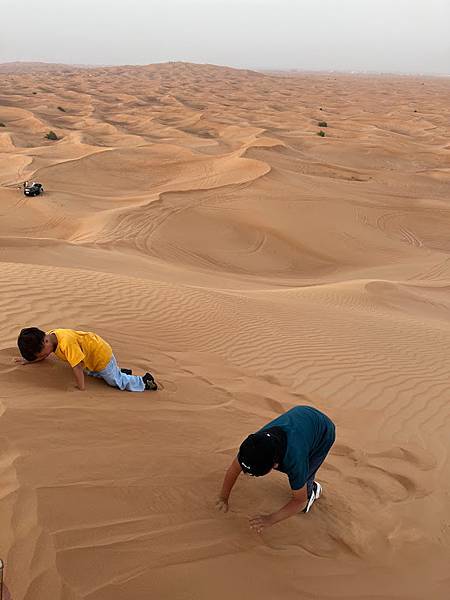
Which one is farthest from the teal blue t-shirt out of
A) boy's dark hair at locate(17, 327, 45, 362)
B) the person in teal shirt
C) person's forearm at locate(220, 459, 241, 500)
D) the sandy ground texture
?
boy's dark hair at locate(17, 327, 45, 362)

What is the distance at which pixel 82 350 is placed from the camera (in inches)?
155

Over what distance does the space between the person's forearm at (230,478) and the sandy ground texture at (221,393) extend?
0.14 meters

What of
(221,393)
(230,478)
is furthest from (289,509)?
(221,393)

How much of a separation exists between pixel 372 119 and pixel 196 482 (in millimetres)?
37519

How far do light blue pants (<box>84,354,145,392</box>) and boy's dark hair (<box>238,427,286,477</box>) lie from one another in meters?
1.81

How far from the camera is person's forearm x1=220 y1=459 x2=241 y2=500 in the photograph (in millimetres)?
2775

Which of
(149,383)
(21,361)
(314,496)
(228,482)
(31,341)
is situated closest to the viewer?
(228,482)

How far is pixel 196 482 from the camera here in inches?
126

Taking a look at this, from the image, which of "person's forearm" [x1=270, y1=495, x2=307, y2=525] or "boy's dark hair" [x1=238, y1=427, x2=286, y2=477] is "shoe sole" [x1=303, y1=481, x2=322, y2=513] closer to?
"person's forearm" [x1=270, y1=495, x2=307, y2=525]

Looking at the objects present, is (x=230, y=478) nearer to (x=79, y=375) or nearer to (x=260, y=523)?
(x=260, y=523)

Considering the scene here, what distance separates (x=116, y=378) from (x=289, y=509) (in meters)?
1.85

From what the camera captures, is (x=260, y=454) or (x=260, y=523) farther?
(x=260, y=523)

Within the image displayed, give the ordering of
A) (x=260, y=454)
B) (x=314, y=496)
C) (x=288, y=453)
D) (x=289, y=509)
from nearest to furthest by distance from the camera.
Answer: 1. (x=260, y=454)
2. (x=288, y=453)
3. (x=289, y=509)
4. (x=314, y=496)

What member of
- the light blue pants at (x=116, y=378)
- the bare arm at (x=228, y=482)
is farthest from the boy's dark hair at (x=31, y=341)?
the bare arm at (x=228, y=482)
